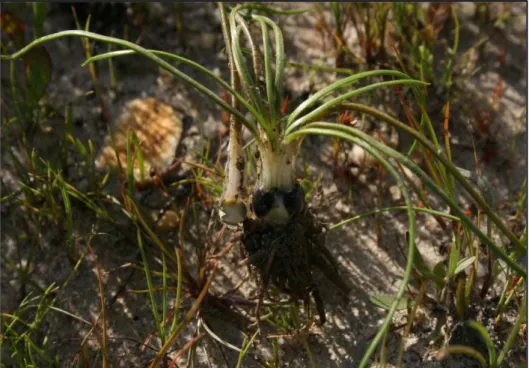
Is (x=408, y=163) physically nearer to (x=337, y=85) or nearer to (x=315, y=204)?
(x=337, y=85)

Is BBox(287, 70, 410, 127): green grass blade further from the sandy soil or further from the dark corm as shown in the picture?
the sandy soil

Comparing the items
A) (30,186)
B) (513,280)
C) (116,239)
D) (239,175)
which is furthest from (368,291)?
(30,186)

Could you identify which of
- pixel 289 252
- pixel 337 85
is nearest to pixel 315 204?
pixel 289 252

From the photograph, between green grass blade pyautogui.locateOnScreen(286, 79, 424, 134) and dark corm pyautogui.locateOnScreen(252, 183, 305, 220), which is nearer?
green grass blade pyautogui.locateOnScreen(286, 79, 424, 134)

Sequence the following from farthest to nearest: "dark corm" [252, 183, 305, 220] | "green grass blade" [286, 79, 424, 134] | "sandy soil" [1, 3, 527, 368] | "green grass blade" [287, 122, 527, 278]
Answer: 1. "sandy soil" [1, 3, 527, 368]
2. "dark corm" [252, 183, 305, 220]
3. "green grass blade" [286, 79, 424, 134]
4. "green grass blade" [287, 122, 527, 278]

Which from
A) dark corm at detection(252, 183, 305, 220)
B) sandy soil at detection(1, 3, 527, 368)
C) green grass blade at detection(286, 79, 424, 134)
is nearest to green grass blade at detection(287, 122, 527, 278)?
green grass blade at detection(286, 79, 424, 134)

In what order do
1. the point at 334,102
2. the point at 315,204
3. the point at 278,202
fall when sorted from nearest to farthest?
1. the point at 334,102
2. the point at 278,202
3. the point at 315,204

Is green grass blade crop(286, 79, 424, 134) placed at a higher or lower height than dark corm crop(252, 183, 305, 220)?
higher

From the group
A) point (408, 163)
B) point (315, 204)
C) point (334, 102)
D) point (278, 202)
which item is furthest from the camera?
point (315, 204)

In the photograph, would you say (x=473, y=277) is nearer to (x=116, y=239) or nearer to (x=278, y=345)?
(x=278, y=345)
